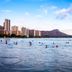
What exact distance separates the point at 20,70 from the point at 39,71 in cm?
177

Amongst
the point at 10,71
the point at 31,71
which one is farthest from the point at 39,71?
the point at 10,71

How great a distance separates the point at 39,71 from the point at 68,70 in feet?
9.02

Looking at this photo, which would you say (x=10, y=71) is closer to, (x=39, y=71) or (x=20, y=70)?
(x=20, y=70)

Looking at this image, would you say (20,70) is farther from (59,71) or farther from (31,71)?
(59,71)

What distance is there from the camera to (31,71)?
70.8 feet

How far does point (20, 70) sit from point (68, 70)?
173 inches

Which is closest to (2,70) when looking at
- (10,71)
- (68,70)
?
(10,71)

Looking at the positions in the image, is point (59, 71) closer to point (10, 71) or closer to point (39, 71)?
point (39, 71)

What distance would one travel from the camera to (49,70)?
22.2 meters

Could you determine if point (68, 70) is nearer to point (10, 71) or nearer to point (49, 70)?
point (49, 70)

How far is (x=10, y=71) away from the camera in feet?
70.4

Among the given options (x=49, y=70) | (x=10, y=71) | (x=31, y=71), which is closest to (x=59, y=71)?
(x=49, y=70)

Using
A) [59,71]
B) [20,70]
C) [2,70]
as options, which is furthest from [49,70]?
[2,70]

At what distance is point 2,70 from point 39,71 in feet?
10.9
